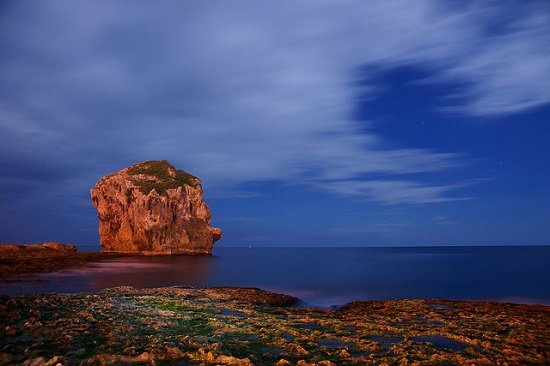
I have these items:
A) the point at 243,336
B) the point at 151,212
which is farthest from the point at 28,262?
the point at 243,336

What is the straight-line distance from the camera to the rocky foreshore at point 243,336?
12672 mm

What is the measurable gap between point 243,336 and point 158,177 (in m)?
122

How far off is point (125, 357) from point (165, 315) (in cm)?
832

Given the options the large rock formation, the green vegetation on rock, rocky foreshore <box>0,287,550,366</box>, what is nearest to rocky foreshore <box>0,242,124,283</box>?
the large rock formation

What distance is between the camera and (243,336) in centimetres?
1655

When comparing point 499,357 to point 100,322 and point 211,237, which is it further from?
point 211,237

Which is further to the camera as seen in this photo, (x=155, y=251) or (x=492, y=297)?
(x=155, y=251)

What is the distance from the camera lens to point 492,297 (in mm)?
44688

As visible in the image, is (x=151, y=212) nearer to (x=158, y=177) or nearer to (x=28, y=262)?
(x=158, y=177)

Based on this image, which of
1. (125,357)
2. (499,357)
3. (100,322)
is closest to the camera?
(125,357)

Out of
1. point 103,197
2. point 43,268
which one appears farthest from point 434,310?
point 103,197

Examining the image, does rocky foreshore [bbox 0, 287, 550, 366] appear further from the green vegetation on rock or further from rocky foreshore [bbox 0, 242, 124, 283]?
the green vegetation on rock

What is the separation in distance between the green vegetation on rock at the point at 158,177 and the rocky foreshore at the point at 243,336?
104812 millimetres

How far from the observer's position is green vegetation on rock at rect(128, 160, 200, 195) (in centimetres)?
12481
